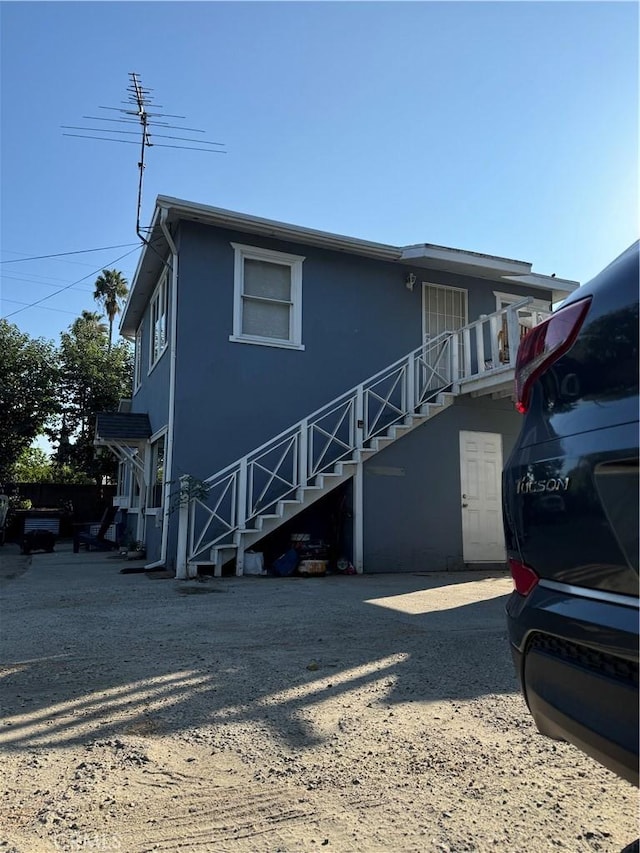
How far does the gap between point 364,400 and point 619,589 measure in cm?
873

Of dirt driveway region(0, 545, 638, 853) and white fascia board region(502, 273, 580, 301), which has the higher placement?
white fascia board region(502, 273, 580, 301)

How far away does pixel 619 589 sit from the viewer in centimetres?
141

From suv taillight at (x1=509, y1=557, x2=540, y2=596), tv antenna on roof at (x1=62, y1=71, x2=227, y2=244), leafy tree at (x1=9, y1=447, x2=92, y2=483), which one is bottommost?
suv taillight at (x1=509, y1=557, x2=540, y2=596)

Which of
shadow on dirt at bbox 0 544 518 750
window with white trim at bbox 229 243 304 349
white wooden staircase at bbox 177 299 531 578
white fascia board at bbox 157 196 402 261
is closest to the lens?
shadow on dirt at bbox 0 544 518 750

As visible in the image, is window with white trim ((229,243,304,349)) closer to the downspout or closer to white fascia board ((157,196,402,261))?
white fascia board ((157,196,402,261))

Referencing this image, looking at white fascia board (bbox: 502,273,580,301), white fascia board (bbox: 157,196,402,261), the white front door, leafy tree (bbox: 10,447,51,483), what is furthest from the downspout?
leafy tree (bbox: 10,447,51,483)

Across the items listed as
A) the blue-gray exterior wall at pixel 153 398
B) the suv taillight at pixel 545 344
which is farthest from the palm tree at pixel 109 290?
the suv taillight at pixel 545 344

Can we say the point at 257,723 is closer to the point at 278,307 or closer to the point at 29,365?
the point at 278,307

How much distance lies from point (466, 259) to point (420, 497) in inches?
176

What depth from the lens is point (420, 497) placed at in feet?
32.6

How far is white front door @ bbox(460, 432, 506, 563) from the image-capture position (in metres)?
10.3

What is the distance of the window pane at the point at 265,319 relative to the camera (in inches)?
388

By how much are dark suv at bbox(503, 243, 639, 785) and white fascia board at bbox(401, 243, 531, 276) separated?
906cm

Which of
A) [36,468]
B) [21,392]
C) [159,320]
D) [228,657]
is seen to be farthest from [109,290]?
[228,657]
